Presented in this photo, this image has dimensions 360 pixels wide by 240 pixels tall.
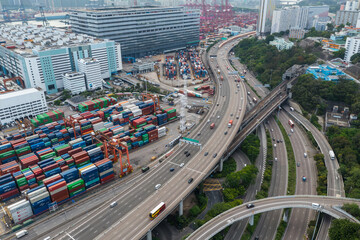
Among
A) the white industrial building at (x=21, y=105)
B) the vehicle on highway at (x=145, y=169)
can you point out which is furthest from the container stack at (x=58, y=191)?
the white industrial building at (x=21, y=105)

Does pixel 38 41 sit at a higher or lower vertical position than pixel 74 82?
higher

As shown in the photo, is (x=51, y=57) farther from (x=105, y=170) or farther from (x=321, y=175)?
(x=321, y=175)

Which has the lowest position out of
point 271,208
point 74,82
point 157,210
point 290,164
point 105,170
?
point 290,164

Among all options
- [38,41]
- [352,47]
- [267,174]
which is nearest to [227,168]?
[267,174]

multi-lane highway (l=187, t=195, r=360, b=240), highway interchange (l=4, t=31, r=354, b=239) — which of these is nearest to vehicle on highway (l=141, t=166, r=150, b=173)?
highway interchange (l=4, t=31, r=354, b=239)

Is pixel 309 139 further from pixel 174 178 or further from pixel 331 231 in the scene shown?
pixel 174 178

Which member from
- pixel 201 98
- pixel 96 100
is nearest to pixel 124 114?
pixel 96 100
